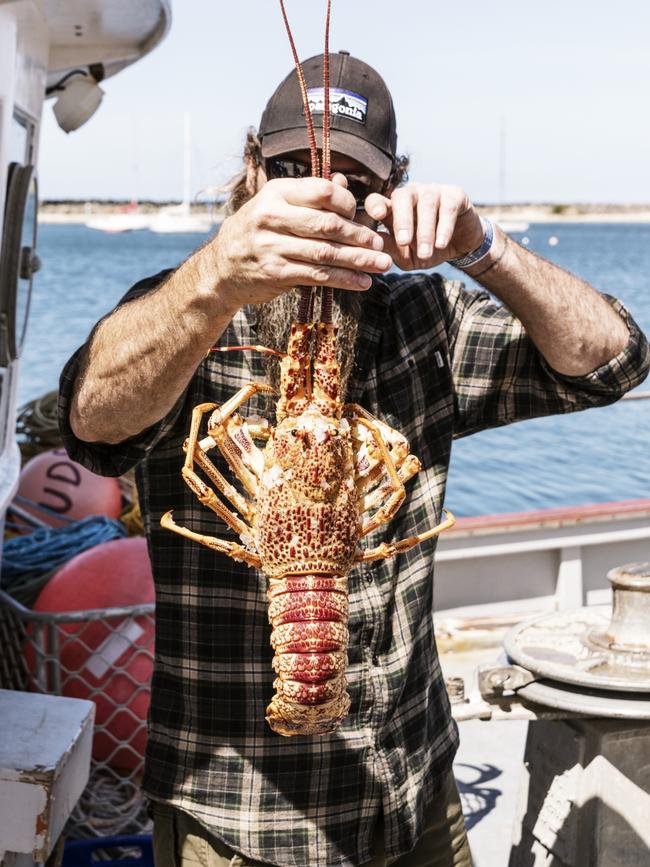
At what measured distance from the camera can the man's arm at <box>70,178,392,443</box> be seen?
170cm

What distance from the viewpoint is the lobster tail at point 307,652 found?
A: 2.04 metres

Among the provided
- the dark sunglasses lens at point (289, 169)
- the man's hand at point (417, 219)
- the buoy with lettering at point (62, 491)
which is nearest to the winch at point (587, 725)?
the man's hand at point (417, 219)

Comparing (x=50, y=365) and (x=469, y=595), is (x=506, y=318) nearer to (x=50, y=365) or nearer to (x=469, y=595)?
(x=469, y=595)

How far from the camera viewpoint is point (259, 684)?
2338 mm

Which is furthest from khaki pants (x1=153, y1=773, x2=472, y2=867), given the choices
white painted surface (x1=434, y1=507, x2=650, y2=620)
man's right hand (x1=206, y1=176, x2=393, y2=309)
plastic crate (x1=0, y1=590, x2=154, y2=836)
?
white painted surface (x1=434, y1=507, x2=650, y2=620)

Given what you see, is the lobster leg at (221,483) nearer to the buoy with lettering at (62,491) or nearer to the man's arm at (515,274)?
the man's arm at (515,274)

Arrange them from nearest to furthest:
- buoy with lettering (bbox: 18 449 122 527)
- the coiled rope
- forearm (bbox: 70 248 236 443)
→ forearm (bbox: 70 248 236 443) → the coiled rope → buoy with lettering (bbox: 18 449 122 527)

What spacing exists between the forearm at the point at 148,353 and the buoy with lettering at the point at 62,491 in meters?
4.14

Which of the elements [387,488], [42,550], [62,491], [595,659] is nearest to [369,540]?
[387,488]

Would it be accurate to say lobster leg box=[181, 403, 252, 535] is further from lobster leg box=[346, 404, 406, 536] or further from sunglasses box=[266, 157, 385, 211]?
sunglasses box=[266, 157, 385, 211]

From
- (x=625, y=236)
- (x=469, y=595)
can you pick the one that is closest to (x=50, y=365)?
(x=469, y=595)

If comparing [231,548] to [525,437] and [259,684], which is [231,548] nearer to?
[259,684]

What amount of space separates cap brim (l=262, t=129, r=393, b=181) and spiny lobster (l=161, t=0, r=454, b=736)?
0.42 meters

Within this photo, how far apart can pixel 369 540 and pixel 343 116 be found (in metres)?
0.93
